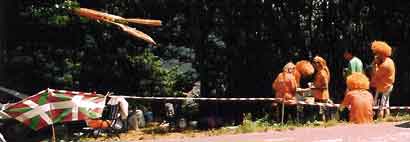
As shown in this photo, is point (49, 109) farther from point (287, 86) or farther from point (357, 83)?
point (357, 83)

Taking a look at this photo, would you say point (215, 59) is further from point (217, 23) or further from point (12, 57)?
point (12, 57)

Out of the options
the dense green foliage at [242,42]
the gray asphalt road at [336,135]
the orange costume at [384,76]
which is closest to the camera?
the gray asphalt road at [336,135]

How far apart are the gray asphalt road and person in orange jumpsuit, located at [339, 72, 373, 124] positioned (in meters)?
0.24

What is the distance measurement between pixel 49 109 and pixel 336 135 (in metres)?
5.10

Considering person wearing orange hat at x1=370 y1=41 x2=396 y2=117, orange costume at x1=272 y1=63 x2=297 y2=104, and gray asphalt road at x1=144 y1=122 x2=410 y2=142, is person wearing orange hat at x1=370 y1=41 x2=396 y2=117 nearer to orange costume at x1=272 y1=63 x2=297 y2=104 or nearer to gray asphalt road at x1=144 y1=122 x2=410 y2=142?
gray asphalt road at x1=144 y1=122 x2=410 y2=142

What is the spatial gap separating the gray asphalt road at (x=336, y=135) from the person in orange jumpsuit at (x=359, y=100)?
0.24m

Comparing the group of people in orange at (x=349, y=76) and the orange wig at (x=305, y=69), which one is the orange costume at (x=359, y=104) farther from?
the orange wig at (x=305, y=69)

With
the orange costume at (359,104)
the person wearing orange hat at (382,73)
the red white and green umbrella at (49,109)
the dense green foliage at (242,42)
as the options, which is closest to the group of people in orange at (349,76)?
the person wearing orange hat at (382,73)

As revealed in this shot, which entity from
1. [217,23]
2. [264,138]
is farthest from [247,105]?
[264,138]

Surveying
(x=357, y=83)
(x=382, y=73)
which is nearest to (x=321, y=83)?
(x=382, y=73)

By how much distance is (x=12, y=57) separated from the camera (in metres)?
19.6

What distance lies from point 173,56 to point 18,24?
518 cm

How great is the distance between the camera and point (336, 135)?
1410 cm

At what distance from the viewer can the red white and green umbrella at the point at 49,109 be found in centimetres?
1393
